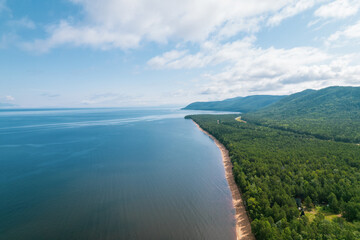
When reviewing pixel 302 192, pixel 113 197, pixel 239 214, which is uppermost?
pixel 113 197

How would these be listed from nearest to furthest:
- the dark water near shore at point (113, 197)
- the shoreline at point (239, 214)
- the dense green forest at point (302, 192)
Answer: the dense green forest at point (302, 192) → the shoreline at point (239, 214) → the dark water near shore at point (113, 197)

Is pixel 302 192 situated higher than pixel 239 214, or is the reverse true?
pixel 302 192

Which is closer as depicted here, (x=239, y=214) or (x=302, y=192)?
(x=239, y=214)

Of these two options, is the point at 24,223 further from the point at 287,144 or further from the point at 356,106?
the point at 356,106

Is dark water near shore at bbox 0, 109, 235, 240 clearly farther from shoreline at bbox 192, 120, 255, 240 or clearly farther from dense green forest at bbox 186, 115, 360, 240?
dense green forest at bbox 186, 115, 360, 240

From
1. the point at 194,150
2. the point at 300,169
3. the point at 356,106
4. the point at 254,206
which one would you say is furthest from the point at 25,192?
the point at 356,106

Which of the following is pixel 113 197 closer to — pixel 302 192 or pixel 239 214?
pixel 239 214

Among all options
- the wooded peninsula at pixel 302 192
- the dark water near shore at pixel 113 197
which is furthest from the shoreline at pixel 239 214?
the wooded peninsula at pixel 302 192

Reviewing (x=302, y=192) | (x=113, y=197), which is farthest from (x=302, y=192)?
(x=113, y=197)

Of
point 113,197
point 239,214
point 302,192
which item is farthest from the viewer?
point 113,197

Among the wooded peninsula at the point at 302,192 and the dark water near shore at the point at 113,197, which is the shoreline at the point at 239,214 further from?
the wooded peninsula at the point at 302,192

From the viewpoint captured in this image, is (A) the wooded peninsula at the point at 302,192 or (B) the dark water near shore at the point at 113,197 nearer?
(A) the wooded peninsula at the point at 302,192
